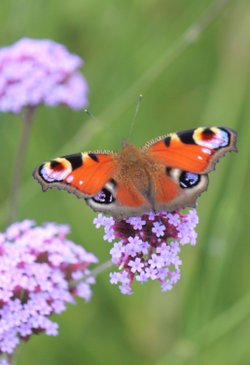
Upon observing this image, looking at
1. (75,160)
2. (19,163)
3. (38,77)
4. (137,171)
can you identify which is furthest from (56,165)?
(38,77)

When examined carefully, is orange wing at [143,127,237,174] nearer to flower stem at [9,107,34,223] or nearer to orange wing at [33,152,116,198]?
orange wing at [33,152,116,198]

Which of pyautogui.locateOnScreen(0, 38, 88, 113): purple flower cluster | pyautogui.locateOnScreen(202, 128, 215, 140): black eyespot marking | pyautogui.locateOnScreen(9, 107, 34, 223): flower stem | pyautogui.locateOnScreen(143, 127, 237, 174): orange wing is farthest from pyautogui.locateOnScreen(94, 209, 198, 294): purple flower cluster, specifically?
pyautogui.locateOnScreen(0, 38, 88, 113): purple flower cluster

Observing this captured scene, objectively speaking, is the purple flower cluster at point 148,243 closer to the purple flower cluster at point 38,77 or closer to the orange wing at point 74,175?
the orange wing at point 74,175

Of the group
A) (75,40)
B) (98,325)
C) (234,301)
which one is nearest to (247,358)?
(234,301)

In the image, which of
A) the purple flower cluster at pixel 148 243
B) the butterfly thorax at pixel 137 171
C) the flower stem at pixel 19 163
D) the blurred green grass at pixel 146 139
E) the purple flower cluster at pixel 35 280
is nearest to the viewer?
the purple flower cluster at pixel 148 243

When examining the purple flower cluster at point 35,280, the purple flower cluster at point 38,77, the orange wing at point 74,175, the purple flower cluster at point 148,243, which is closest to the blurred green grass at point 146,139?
the purple flower cluster at point 38,77
